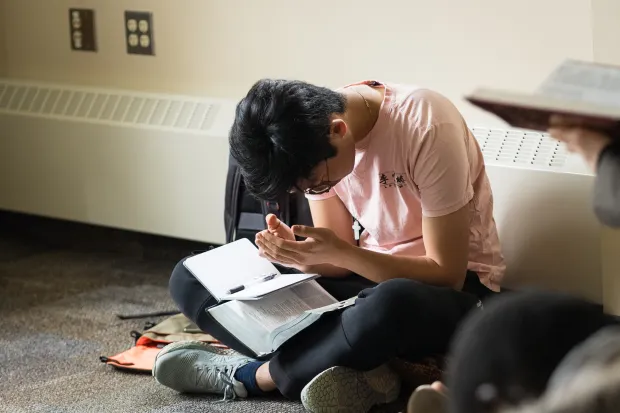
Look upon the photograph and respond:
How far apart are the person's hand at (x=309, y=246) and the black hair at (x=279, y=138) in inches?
5.6

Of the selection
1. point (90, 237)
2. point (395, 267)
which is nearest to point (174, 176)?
point (90, 237)

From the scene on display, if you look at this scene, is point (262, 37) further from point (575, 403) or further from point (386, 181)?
point (575, 403)

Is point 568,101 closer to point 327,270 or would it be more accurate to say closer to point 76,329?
point 327,270

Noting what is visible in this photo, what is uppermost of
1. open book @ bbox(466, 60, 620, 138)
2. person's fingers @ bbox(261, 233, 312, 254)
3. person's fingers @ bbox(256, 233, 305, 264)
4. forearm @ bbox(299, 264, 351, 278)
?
open book @ bbox(466, 60, 620, 138)

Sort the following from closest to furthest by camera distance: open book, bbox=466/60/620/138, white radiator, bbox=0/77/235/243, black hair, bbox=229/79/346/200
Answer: open book, bbox=466/60/620/138, black hair, bbox=229/79/346/200, white radiator, bbox=0/77/235/243

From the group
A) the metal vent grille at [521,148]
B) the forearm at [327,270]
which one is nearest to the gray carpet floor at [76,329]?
the forearm at [327,270]

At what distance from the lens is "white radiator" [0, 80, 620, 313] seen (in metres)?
1.98

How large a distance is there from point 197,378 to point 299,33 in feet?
3.15

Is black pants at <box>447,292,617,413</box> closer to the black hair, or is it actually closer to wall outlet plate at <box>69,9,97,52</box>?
the black hair

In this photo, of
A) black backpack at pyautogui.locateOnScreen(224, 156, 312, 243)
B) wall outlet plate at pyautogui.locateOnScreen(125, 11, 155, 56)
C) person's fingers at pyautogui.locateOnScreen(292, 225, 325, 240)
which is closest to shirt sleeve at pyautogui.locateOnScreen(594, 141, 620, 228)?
person's fingers at pyautogui.locateOnScreen(292, 225, 325, 240)

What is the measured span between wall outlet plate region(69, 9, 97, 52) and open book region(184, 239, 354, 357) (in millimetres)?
1093

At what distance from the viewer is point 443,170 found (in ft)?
5.65

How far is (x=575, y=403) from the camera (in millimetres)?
787

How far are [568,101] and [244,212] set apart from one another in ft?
4.28
